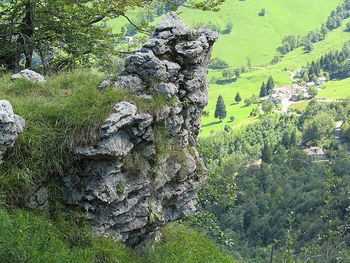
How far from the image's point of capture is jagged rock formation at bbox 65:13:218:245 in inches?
485

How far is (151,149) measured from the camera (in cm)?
1335

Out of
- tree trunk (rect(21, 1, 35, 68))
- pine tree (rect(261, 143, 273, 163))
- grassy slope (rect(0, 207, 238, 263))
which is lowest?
pine tree (rect(261, 143, 273, 163))

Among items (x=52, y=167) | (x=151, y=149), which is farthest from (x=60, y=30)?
(x=52, y=167)

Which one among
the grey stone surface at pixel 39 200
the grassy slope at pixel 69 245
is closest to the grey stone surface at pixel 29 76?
the grey stone surface at pixel 39 200

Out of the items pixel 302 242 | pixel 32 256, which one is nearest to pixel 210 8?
pixel 32 256

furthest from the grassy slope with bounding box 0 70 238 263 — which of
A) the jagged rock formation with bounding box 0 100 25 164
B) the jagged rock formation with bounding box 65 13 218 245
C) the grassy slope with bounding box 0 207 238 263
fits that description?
the jagged rock formation with bounding box 0 100 25 164

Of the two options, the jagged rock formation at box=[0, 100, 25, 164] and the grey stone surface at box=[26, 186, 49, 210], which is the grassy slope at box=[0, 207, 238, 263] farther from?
the jagged rock formation at box=[0, 100, 25, 164]

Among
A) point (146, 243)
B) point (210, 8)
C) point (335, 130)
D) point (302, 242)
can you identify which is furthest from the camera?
point (335, 130)

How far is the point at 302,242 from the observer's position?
278ft

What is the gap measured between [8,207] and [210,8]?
1359cm

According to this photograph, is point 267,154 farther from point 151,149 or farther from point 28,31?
point 151,149

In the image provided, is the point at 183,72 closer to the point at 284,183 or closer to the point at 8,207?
the point at 8,207

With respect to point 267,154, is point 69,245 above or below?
above

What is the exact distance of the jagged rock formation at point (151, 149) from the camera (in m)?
12.3
